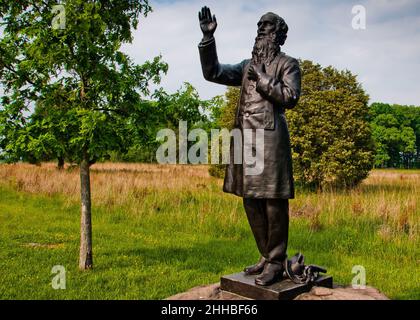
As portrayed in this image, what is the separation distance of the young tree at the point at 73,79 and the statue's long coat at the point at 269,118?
2386mm

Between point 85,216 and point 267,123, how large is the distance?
3833 mm

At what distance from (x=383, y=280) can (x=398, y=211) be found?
362cm

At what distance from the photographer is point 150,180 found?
1645 cm

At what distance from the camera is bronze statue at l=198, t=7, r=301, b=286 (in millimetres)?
4035

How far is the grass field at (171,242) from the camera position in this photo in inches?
253

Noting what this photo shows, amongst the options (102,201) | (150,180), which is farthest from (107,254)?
(150,180)

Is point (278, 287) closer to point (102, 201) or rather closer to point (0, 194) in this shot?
point (102, 201)

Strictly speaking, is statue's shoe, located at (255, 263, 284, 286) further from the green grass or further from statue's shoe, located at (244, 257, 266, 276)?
the green grass

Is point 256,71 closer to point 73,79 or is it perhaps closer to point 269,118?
point 269,118

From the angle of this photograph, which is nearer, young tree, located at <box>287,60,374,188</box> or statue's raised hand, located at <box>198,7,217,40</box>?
statue's raised hand, located at <box>198,7,217,40</box>

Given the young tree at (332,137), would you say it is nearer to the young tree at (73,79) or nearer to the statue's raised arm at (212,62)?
the young tree at (73,79)

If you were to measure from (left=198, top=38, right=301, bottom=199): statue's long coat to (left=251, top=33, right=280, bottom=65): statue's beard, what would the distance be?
0.06m

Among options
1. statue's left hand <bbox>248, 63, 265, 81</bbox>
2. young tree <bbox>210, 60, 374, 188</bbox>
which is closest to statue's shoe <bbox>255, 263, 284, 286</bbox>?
statue's left hand <bbox>248, 63, 265, 81</bbox>

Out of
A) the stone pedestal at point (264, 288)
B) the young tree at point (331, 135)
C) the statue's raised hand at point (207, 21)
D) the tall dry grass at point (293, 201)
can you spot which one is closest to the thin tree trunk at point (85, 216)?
the stone pedestal at point (264, 288)
